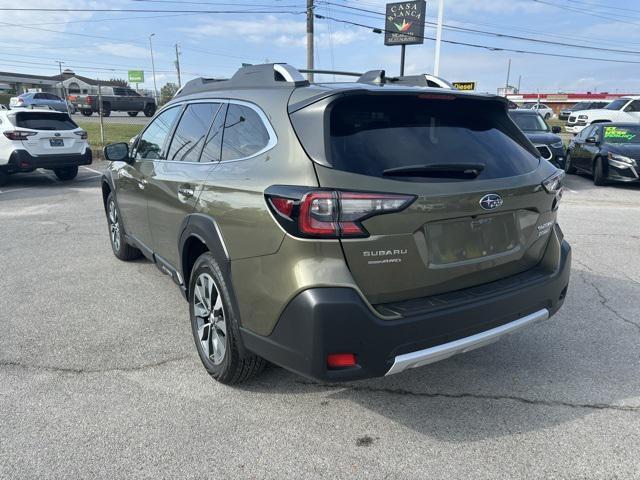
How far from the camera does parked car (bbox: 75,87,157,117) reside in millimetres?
38000

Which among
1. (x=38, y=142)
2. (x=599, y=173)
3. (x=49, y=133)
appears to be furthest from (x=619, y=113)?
(x=38, y=142)

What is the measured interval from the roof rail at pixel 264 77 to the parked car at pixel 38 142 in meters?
8.88

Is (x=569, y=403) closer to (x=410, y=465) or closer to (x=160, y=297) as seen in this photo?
(x=410, y=465)

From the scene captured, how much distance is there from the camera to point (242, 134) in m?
2.96

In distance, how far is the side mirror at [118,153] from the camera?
15.5ft

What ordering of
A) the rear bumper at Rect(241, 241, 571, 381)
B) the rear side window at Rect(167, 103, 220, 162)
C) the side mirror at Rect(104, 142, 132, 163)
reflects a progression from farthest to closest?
the side mirror at Rect(104, 142, 132, 163) → the rear side window at Rect(167, 103, 220, 162) → the rear bumper at Rect(241, 241, 571, 381)

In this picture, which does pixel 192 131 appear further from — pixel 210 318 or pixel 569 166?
pixel 569 166

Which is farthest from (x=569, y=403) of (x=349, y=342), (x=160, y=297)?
(x=160, y=297)

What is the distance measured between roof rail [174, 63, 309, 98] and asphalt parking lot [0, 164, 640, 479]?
1852 millimetres

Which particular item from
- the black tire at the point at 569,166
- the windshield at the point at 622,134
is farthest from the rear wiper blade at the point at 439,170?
the black tire at the point at 569,166

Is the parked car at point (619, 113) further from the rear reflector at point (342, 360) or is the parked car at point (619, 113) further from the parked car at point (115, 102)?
the parked car at point (115, 102)

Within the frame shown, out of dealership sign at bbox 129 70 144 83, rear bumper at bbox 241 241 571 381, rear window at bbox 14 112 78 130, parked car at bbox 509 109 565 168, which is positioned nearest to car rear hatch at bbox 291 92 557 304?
rear bumper at bbox 241 241 571 381

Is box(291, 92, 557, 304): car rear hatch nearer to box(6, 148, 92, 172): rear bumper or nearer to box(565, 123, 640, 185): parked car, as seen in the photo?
box(565, 123, 640, 185): parked car

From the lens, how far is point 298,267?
90.8 inches
